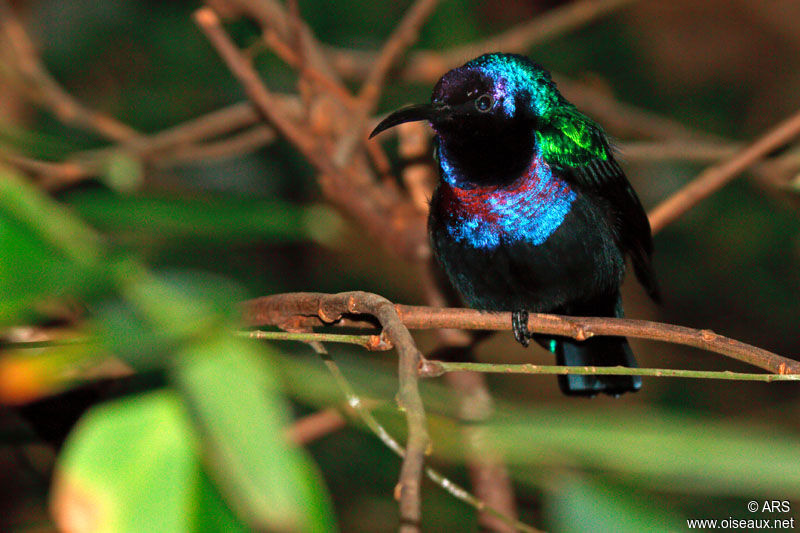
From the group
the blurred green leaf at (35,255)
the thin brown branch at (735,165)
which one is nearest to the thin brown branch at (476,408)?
the thin brown branch at (735,165)

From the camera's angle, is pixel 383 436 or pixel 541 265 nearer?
pixel 383 436

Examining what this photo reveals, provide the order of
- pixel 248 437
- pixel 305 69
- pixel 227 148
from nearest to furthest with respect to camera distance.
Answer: pixel 248 437, pixel 305 69, pixel 227 148

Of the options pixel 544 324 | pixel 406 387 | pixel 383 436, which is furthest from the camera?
pixel 544 324

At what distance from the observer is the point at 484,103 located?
7.48 feet

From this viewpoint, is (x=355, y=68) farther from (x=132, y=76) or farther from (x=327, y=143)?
(x=132, y=76)

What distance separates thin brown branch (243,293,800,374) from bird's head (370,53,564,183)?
0.65m

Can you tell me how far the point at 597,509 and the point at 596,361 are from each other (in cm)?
110

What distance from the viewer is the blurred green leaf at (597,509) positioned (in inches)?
55.5

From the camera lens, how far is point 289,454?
3.17 feet

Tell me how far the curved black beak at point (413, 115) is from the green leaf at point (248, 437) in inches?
41.0

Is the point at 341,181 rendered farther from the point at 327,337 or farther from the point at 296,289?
the point at 296,289

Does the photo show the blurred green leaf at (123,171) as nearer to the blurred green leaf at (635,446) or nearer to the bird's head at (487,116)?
the bird's head at (487,116)

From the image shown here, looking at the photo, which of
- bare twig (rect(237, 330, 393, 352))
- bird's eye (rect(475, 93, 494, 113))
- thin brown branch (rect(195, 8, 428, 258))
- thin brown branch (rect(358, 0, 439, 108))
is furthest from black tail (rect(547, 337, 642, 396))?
bare twig (rect(237, 330, 393, 352))

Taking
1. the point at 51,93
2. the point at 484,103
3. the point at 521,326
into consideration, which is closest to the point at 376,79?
the point at 484,103
